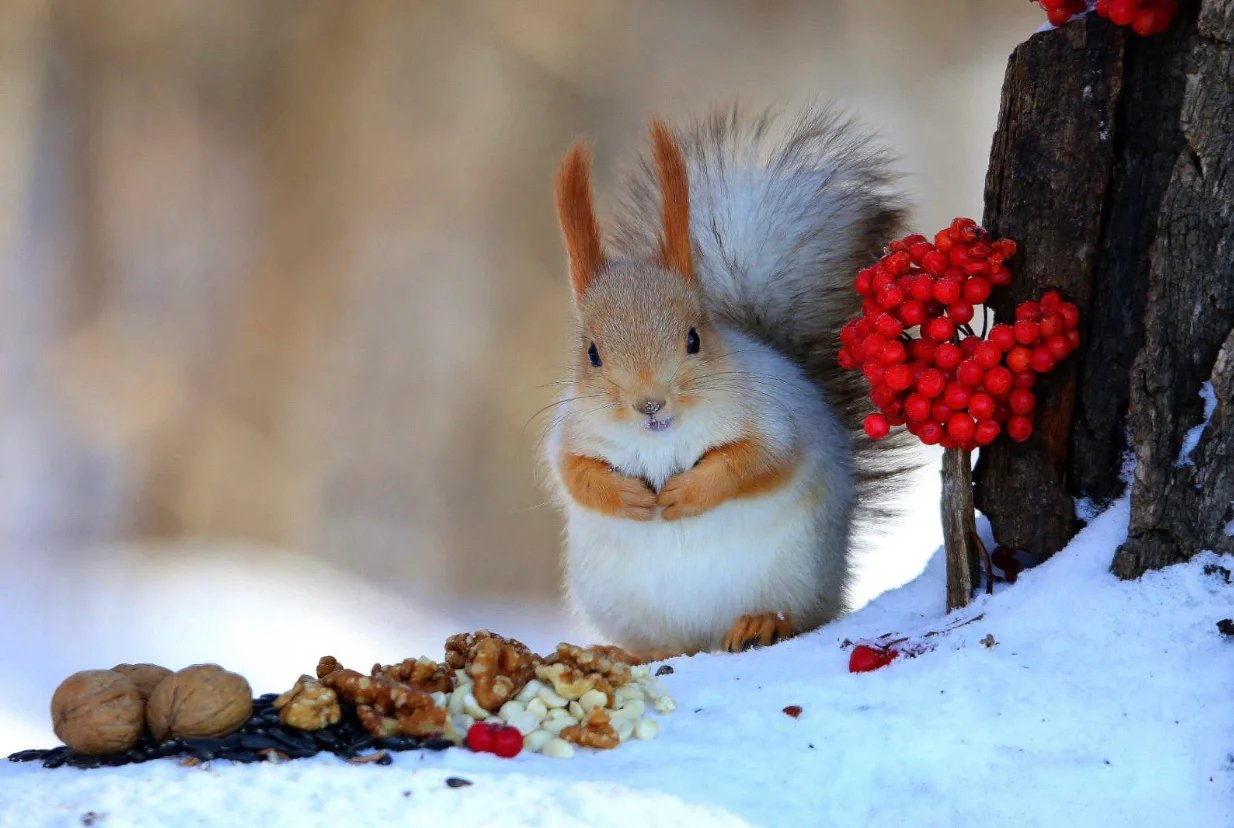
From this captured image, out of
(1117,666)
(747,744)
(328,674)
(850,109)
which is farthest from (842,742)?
(850,109)

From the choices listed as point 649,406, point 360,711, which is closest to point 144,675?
point 360,711

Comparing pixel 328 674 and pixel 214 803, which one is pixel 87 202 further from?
pixel 214 803

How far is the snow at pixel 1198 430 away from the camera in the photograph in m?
1.29

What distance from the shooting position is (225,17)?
2982 mm

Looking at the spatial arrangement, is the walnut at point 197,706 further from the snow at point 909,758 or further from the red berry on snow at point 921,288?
the red berry on snow at point 921,288

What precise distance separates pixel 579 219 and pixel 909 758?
868 millimetres

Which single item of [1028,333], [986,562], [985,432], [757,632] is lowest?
[757,632]

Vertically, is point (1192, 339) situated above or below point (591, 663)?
above

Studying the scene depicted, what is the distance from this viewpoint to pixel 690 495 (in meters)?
1.68

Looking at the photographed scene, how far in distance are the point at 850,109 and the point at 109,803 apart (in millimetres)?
2504

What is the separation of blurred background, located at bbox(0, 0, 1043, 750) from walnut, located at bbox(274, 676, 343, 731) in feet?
5.85

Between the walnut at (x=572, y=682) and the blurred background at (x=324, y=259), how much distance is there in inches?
66.6

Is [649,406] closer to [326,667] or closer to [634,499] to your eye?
[634,499]

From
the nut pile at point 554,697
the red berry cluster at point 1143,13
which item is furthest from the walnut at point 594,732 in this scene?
the red berry cluster at point 1143,13
